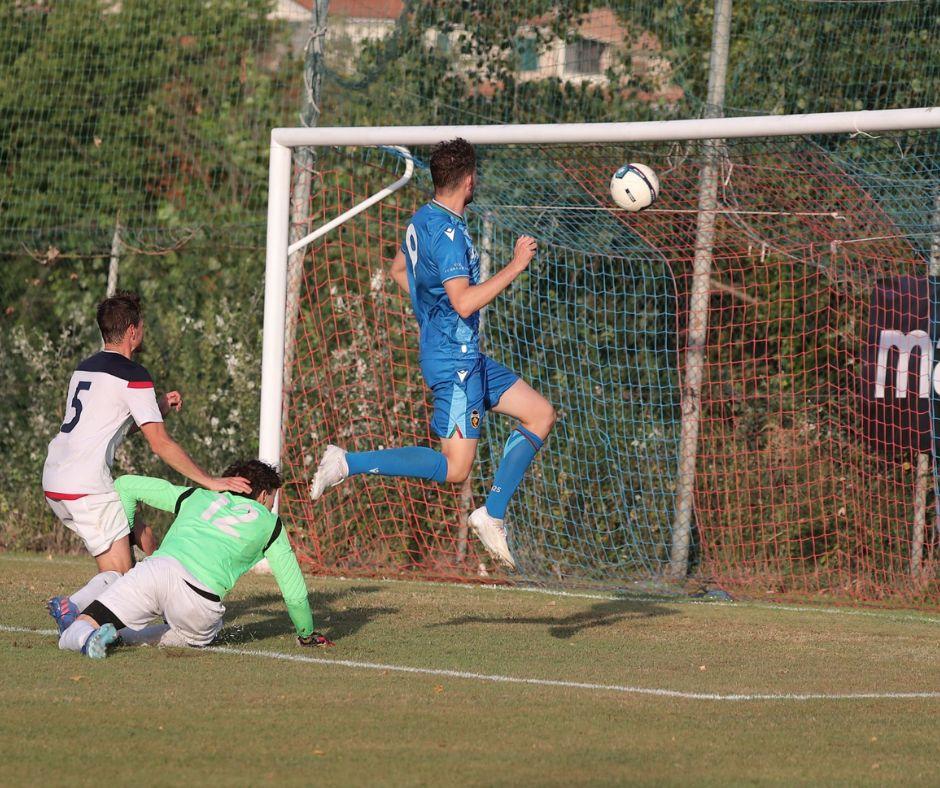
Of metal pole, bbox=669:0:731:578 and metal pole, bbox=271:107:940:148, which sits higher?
metal pole, bbox=271:107:940:148

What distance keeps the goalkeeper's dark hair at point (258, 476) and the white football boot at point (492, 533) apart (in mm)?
952

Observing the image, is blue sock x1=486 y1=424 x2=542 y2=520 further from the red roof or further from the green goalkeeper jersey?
the red roof

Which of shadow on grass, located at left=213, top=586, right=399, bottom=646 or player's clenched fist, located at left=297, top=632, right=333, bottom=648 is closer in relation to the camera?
player's clenched fist, located at left=297, top=632, right=333, bottom=648

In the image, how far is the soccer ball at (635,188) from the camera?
26.3 feet

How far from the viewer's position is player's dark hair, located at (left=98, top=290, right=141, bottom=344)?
6941mm

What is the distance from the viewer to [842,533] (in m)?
10.8

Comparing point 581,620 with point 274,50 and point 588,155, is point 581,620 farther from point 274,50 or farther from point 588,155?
point 274,50

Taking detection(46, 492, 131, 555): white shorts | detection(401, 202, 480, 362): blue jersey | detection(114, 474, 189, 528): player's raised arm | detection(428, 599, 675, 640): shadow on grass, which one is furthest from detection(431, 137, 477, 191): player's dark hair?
detection(428, 599, 675, 640): shadow on grass

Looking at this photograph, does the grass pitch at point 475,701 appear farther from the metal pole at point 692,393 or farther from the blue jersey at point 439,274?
the metal pole at point 692,393

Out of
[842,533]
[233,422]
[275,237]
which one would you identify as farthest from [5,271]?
[842,533]

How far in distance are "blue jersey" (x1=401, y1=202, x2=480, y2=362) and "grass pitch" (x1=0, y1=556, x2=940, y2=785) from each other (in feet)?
4.85

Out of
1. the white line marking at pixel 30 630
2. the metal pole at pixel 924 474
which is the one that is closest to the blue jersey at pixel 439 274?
the white line marking at pixel 30 630

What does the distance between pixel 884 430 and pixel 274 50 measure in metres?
7.30

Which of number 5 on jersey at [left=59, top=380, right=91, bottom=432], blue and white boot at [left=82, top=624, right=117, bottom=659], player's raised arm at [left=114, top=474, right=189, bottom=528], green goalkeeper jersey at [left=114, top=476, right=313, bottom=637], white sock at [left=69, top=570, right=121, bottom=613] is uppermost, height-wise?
number 5 on jersey at [left=59, top=380, right=91, bottom=432]
